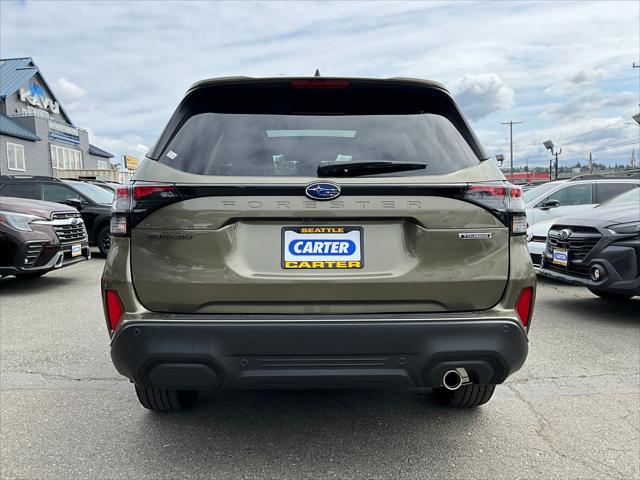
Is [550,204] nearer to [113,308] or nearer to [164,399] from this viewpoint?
[164,399]

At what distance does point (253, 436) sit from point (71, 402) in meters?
1.35

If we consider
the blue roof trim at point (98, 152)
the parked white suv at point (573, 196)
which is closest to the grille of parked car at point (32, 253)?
the parked white suv at point (573, 196)

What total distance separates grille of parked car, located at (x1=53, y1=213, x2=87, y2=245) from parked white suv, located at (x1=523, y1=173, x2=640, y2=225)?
756 centimetres

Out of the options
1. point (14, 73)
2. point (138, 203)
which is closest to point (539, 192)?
point (138, 203)

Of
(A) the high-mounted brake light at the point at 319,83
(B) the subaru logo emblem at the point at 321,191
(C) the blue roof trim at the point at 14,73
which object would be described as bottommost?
(B) the subaru logo emblem at the point at 321,191

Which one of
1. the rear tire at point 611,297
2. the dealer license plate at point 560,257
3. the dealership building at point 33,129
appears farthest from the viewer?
the dealership building at point 33,129

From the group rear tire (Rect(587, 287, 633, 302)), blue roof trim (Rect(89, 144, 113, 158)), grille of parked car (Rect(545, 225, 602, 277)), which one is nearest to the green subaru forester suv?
grille of parked car (Rect(545, 225, 602, 277))

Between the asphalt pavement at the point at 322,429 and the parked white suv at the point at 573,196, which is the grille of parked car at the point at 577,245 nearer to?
the asphalt pavement at the point at 322,429

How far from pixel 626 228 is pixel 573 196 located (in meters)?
4.60

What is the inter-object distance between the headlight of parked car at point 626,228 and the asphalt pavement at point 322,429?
1.50 meters

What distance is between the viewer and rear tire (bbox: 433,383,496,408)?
300cm

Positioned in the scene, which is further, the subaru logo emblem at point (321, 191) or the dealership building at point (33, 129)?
the dealership building at point (33, 129)

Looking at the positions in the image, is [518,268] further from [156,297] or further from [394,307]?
[156,297]

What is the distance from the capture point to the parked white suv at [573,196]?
930cm
